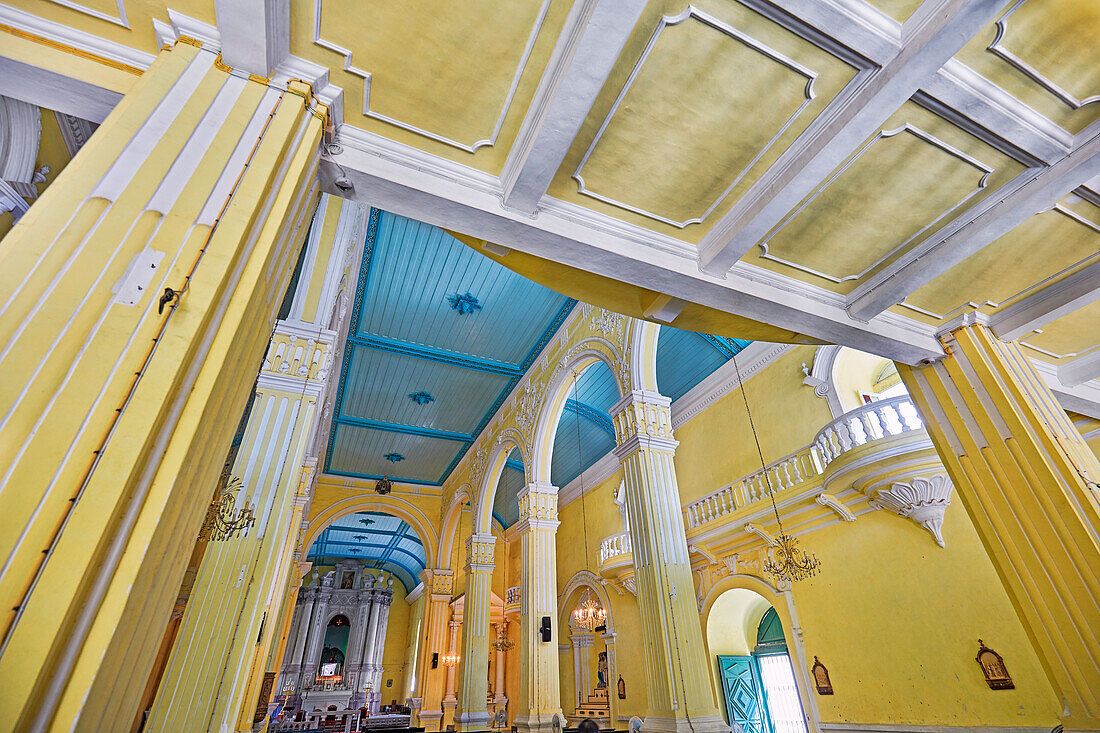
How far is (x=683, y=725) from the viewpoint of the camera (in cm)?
465

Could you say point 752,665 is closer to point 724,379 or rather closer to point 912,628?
point 912,628

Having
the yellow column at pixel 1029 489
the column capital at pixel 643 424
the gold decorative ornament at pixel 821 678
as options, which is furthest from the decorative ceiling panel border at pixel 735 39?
the gold decorative ornament at pixel 821 678

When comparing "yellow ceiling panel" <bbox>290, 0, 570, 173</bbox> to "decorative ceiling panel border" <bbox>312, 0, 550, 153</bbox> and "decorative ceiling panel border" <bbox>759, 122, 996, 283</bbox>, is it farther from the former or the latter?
"decorative ceiling panel border" <bbox>759, 122, 996, 283</bbox>

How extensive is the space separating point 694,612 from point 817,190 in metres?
4.24

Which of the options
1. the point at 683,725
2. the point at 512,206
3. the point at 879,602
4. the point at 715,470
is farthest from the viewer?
the point at 715,470

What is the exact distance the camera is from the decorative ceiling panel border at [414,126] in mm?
2362

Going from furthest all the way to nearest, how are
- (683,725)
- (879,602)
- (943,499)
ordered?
(879,602) → (943,499) → (683,725)

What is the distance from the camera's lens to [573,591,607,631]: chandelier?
41.5ft

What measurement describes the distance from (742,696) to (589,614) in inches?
184

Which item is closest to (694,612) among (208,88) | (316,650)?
(208,88)

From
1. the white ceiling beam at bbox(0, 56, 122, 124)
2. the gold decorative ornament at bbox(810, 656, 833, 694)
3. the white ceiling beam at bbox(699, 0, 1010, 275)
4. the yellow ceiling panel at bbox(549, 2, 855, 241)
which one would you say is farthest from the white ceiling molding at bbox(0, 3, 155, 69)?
the gold decorative ornament at bbox(810, 656, 833, 694)

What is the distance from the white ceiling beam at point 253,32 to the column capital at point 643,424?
16.7 feet

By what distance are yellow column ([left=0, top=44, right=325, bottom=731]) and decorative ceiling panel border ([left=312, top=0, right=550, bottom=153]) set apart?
481mm

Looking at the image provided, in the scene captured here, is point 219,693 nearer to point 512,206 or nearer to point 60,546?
point 60,546
